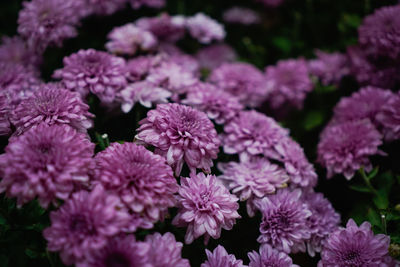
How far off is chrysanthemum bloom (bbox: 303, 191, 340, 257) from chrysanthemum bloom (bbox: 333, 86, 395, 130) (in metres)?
0.57

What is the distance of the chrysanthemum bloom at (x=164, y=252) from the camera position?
1184 millimetres

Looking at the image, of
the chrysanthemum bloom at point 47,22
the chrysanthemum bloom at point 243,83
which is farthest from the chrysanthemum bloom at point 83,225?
the chrysanthemum bloom at point 243,83

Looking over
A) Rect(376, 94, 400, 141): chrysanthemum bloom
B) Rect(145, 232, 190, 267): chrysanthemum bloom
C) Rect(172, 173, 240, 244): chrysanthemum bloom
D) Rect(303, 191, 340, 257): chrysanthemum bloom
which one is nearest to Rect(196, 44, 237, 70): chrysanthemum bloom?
Rect(376, 94, 400, 141): chrysanthemum bloom

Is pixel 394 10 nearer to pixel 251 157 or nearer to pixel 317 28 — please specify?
pixel 317 28

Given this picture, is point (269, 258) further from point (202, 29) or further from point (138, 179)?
point (202, 29)

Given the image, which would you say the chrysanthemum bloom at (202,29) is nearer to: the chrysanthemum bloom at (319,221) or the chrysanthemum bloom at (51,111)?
the chrysanthemum bloom at (51,111)

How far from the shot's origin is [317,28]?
289 centimetres

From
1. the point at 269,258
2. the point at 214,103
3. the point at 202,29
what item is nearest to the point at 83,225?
the point at 269,258

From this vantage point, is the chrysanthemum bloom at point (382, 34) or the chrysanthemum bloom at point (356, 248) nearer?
the chrysanthemum bloom at point (356, 248)

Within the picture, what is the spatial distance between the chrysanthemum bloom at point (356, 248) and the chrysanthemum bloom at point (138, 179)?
755mm

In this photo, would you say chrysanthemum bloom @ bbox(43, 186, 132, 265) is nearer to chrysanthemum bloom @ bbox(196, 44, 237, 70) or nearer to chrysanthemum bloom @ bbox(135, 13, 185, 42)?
chrysanthemum bloom @ bbox(135, 13, 185, 42)

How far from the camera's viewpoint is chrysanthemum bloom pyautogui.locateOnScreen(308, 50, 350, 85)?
2434 mm

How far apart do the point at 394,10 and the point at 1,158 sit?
226 centimetres

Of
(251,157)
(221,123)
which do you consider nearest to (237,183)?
(251,157)
